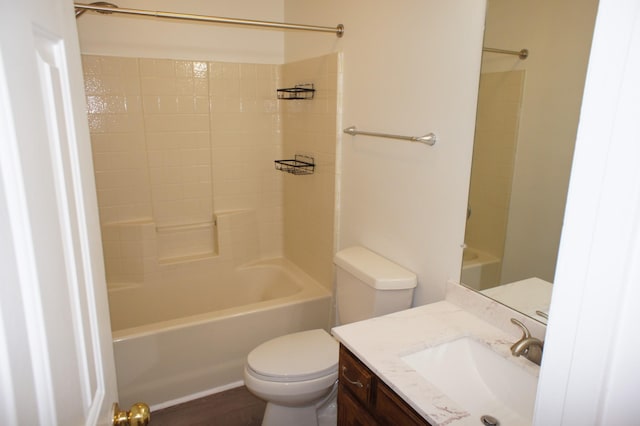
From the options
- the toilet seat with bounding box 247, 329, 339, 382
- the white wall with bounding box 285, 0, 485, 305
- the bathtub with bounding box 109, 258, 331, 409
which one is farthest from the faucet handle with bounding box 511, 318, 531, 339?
the bathtub with bounding box 109, 258, 331, 409

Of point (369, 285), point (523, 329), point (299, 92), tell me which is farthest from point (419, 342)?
point (299, 92)

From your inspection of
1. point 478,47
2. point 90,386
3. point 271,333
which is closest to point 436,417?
point 90,386

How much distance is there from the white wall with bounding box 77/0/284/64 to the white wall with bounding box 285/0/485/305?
2.52 feet

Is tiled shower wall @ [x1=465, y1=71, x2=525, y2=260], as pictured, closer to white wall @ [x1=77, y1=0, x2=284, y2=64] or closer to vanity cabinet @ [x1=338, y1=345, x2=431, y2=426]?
vanity cabinet @ [x1=338, y1=345, x2=431, y2=426]

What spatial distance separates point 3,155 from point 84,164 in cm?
41

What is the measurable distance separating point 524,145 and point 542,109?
0.13 metres

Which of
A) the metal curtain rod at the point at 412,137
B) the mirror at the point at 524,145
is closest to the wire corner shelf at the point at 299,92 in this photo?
the metal curtain rod at the point at 412,137

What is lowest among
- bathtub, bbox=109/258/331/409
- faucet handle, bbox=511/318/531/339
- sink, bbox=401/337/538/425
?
bathtub, bbox=109/258/331/409

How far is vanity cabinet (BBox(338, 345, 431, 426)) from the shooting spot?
3.66ft

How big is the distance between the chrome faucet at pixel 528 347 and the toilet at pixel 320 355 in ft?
1.99

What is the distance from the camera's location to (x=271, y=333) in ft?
8.11

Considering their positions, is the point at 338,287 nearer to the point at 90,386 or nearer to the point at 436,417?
the point at 436,417

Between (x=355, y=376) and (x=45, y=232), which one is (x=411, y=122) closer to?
(x=355, y=376)

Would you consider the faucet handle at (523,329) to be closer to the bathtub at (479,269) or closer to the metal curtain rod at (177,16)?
the bathtub at (479,269)
